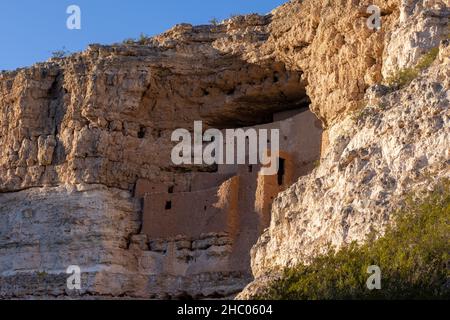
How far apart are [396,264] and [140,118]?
16.3m

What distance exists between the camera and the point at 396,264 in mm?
17594

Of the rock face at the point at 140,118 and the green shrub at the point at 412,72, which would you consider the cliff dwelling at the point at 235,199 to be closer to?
the rock face at the point at 140,118

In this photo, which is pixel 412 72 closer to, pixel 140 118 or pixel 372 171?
pixel 372 171

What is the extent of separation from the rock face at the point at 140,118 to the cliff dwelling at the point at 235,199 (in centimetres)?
27

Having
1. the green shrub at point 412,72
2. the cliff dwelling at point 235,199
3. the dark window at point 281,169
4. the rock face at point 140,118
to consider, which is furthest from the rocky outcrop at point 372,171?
the dark window at point 281,169

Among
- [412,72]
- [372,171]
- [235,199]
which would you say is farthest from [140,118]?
[372,171]

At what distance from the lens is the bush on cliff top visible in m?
17.0

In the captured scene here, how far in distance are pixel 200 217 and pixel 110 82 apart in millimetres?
4742

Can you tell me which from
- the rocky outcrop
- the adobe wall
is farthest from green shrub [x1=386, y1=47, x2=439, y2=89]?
the adobe wall

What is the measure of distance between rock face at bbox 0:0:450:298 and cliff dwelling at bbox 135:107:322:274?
27 cm

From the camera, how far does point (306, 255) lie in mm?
20156

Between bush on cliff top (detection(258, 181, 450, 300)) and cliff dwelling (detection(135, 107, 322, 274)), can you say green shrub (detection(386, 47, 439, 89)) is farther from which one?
cliff dwelling (detection(135, 107, 322, 274))

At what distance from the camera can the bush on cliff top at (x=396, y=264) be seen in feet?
55.7

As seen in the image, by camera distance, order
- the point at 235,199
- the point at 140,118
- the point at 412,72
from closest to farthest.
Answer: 1. the point at 412,72
2. the point at 235,199
3. the point at 140,118
